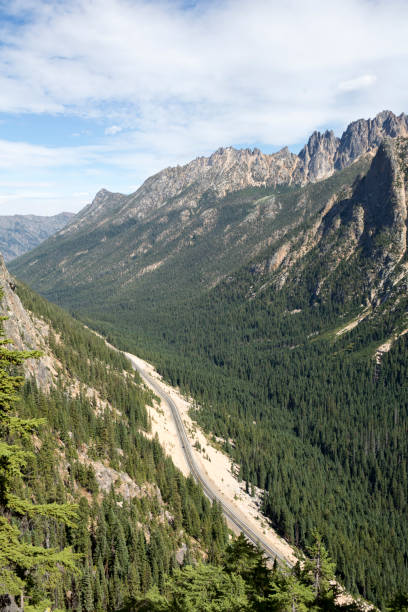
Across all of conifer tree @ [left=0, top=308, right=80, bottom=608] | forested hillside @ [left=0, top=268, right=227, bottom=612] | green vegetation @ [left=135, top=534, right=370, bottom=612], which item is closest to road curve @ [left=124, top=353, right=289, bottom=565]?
forested hillside @ [left=0, top=268, right=227, bottom=612]

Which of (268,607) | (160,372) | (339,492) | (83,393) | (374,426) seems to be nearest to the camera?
(268,607)

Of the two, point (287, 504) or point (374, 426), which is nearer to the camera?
point (287, 504)

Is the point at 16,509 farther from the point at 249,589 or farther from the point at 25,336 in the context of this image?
the point at 25,336

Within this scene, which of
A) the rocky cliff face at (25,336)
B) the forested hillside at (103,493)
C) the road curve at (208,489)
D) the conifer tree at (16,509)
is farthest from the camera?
the rocky cliff face at (25,336)

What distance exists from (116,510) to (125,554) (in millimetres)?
7429

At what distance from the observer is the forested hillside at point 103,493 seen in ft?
161

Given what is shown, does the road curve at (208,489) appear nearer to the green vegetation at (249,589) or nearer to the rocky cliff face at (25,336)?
the green vegetation at (249,589)

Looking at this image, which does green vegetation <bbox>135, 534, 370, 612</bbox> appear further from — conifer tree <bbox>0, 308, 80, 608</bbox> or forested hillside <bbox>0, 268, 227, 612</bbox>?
conifer tree <bbox>0, 308, 80, 608</bbox>

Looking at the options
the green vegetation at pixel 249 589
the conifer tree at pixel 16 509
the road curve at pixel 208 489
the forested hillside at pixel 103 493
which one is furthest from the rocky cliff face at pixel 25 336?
the conifer tree at pixel 16 509

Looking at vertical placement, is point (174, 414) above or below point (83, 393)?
below

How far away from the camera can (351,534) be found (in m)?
101

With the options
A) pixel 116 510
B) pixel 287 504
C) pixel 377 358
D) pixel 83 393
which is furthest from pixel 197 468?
pixel 377 358

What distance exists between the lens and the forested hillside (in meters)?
49.0

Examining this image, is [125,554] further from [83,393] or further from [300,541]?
[300,541]
